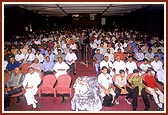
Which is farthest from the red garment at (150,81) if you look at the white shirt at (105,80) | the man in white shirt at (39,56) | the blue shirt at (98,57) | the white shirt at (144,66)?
the man in white shirt at (39,56)

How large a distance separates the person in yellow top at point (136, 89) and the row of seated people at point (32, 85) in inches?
43.9

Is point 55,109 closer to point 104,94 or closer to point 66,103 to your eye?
point 66,103

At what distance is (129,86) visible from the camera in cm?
615

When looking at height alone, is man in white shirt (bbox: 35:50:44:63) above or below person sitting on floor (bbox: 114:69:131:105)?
above

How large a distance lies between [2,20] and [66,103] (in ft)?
6.05

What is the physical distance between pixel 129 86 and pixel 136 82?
0.15 metres

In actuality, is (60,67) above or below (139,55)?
below

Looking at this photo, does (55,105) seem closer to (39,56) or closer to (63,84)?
(63,84)

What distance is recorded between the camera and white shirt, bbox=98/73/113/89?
20.2ft

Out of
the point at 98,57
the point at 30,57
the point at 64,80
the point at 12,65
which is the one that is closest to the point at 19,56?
the point at 30,57

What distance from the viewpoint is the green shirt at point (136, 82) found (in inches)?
240

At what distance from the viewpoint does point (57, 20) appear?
12.2m

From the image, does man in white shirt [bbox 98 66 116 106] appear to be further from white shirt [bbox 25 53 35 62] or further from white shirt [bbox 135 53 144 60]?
white shirt [bbox 25 53 35 62]

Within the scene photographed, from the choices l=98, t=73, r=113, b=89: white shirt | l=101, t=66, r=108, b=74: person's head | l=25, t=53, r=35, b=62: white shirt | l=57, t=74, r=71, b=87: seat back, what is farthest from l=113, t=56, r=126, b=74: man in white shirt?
l=25, t=53, r=35, b=62: white shirt
